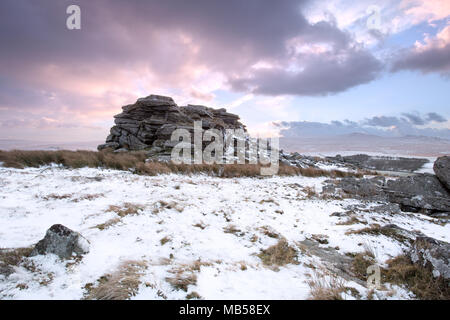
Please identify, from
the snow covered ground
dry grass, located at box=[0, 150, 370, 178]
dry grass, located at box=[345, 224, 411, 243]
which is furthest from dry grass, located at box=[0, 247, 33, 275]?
dry grass, located at box=[0, 150, 370, 178]

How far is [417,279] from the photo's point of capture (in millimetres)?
3697

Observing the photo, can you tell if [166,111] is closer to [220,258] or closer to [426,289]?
[220,258]

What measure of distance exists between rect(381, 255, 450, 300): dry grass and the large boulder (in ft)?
30.5

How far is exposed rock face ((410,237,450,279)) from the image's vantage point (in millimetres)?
3623

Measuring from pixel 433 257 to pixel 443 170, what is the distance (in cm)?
1311

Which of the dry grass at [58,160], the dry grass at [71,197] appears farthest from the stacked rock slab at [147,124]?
the dry grass at [71,197]

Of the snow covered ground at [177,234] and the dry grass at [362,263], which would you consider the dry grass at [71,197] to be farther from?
the dry grass at [362,263]

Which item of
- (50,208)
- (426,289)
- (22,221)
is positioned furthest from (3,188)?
(426,289)

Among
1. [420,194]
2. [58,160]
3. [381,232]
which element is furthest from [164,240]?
[58,160]

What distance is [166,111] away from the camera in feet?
84.6

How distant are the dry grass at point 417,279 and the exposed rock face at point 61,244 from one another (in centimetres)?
644

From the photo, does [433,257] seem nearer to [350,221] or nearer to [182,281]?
[350,221]

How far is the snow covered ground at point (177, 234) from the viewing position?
3391 millimetres

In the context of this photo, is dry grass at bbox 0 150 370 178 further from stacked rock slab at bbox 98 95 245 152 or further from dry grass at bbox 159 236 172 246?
dry grass at bbox 159 236 172 246
